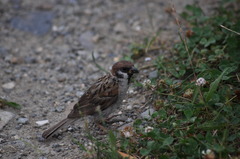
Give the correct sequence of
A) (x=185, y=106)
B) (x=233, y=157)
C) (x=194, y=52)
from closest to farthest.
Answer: (x=233, y=157) < (x=185, y=106) < (x=194, y=52)

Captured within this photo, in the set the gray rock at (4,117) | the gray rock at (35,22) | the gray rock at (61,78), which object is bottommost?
the gray rock at (61,78)

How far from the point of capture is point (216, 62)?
5082 mm

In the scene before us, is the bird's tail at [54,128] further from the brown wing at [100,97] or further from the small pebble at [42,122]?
the small pebble at [42,122]

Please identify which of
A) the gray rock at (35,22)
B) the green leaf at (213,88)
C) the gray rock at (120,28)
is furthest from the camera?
the gray rock at (35,22)

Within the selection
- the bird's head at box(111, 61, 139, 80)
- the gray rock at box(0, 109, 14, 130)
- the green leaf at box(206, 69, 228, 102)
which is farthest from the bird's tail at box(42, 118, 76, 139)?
the green leaf at box(206, 69, 228, 102)

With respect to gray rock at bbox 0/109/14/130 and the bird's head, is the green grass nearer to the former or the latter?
the bird's head

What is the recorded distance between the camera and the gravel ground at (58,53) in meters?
4.62

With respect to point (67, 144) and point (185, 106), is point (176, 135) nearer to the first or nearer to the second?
point (185, 106)

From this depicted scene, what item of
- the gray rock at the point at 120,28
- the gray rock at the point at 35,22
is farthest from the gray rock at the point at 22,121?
the gray rock at the point at 120,28

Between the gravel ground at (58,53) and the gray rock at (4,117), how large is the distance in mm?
56

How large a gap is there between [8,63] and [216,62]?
3.38 metres

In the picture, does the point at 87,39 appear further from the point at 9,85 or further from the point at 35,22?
the point at 9,85

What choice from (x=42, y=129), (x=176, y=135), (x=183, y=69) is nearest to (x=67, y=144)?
(x=42, y=129)

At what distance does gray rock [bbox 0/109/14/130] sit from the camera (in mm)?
4766
